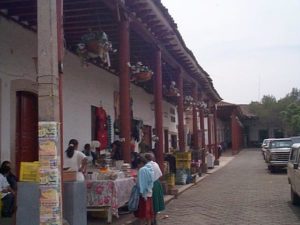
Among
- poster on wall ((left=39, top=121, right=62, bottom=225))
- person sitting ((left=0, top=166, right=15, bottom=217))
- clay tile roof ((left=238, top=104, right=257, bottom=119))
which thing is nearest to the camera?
poster on wall ((left=39, top=121, right=62, bottom=225))

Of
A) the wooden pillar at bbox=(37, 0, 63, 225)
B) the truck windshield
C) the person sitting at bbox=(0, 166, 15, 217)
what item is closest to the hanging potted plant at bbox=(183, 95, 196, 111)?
the truck windshield

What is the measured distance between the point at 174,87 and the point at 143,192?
8747mm

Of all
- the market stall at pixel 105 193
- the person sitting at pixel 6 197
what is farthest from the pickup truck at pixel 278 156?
the person sitting at pixel 6 197

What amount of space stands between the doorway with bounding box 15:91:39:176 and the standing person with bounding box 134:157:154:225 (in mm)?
3161

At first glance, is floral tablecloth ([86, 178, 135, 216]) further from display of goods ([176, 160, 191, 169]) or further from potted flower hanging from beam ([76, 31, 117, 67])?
display of goods ([176, 160, 191, 169])

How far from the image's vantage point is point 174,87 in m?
17.7

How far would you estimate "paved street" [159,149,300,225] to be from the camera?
35.5 feet

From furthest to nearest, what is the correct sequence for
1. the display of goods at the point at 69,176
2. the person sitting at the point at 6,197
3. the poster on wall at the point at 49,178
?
1. the person sitting at the point at 6,197
2. the display of goods at the point at 69,176
3. the poster on wall at the point at 49,178

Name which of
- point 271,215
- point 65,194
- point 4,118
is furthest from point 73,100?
point 65,194

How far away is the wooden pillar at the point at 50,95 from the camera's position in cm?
595

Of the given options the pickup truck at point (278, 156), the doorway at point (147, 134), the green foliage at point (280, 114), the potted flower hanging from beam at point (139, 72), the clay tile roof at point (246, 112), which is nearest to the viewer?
the potted flower hanging from beam at point (139, 72)

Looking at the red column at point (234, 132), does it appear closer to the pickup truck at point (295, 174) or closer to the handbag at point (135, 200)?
the pickup truck at point (295, 174)

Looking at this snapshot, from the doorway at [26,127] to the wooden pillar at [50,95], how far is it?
16.4ft

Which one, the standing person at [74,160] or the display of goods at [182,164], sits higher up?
the standing person at [74,160]
